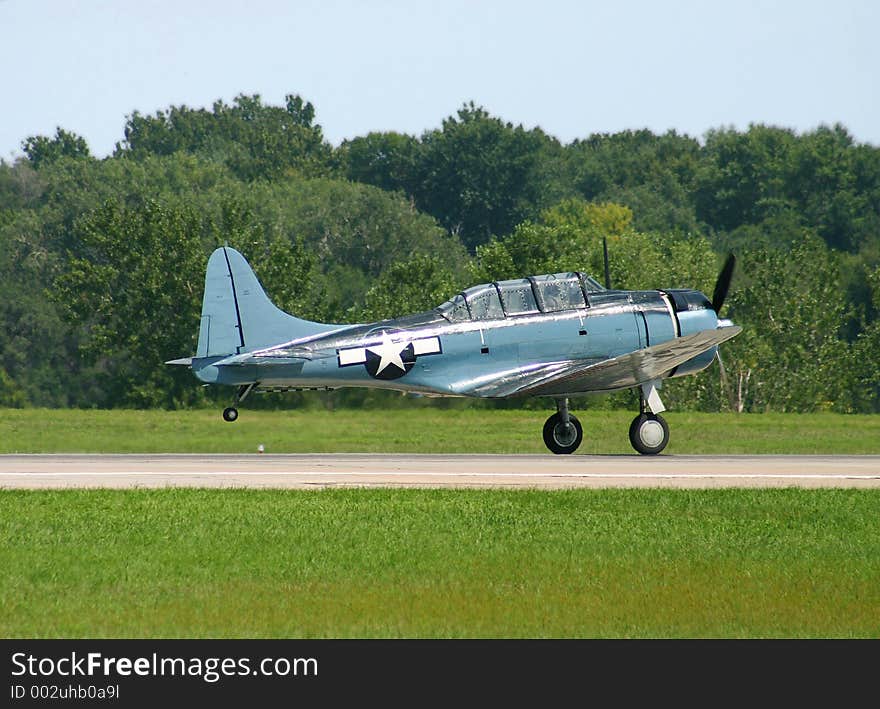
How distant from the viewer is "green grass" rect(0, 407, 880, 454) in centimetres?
2884

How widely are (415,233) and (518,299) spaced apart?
220ft

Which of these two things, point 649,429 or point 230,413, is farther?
point 649,429

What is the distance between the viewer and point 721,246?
3580 inches

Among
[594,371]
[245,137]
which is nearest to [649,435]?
[594,371]

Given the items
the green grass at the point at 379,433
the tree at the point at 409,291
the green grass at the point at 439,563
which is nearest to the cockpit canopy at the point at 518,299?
the green grass at the point at 379,433

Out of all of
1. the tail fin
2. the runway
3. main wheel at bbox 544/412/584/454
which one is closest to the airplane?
the tail fin

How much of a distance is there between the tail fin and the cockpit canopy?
227cm

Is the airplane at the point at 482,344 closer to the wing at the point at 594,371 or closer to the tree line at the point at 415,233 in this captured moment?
the wing at the point at 594,371

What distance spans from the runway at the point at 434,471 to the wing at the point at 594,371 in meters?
1.21

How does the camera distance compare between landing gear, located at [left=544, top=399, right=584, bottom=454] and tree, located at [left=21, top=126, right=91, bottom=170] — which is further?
tree, located at [left=21, top=126, right=91, bottom=170]

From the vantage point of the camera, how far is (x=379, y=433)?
3266 cm

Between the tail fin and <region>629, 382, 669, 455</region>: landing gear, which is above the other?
the tail fin

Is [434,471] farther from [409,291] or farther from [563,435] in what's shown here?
[409,291]

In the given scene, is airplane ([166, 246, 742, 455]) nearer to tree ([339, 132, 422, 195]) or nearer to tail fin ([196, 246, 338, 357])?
tail fin ([196, 246, 338, 357])
